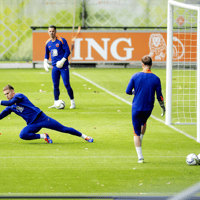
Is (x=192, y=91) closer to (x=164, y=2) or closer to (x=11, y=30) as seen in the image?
(x=164, y=2)

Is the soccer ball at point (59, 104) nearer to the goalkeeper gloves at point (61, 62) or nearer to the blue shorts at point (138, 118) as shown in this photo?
the goalkeeper gloves at point (61, 62)

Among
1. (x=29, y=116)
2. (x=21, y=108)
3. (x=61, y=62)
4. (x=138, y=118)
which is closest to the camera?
(x=138, y=118)

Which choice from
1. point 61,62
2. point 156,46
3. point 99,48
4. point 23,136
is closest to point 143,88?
point 23,136

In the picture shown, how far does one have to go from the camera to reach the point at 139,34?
74.0ft

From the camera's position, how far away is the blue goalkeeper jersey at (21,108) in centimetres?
703

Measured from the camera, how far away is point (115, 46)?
22.4 metres

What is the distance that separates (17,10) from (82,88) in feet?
36.6

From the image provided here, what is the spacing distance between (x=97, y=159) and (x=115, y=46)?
16.4 meters

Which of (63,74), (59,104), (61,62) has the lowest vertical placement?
(59,104)

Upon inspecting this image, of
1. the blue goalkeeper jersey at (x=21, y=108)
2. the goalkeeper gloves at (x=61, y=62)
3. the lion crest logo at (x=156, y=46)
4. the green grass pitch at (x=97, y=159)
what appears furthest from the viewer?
the lion crest logo at (x=156, y=46)

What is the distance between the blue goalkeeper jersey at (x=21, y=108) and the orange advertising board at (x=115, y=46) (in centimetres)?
1522

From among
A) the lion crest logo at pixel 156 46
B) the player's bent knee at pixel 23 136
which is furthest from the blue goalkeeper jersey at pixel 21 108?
the lion crest logo at pixel 156 46

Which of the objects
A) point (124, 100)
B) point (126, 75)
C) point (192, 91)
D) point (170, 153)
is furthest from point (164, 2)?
point (170, 153)

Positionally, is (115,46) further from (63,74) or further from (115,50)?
(63,74)
